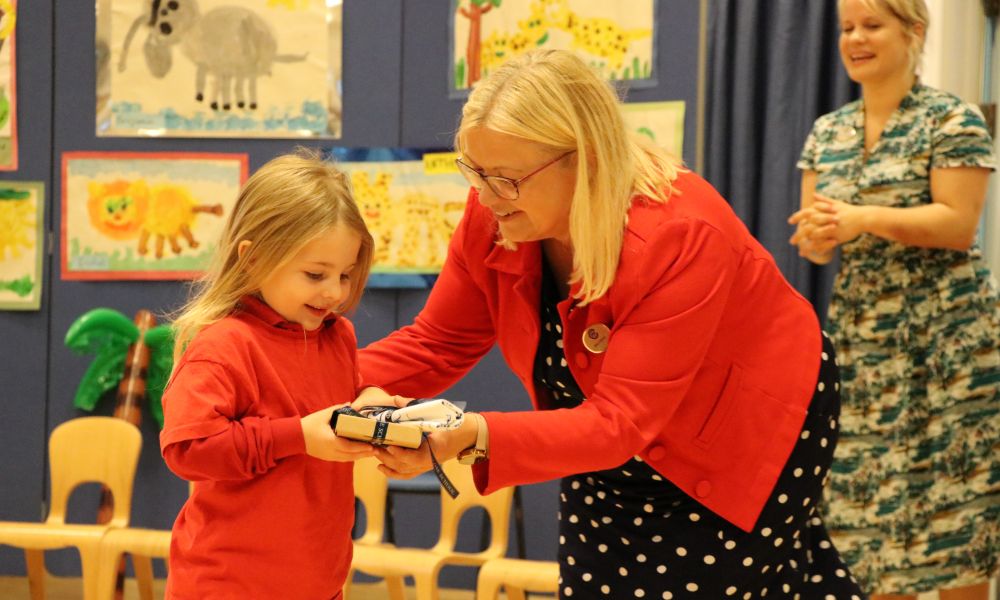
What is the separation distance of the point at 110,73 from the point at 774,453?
3695 millimetres

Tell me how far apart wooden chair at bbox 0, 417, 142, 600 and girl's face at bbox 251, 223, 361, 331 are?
92.5 inches

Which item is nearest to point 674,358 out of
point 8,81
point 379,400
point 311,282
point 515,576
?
point 379,400

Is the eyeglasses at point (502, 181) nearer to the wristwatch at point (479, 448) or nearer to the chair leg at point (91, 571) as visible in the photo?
the wristwatch at point (479, 448)

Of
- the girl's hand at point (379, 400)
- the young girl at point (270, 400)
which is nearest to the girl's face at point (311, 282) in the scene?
the young girl at point (270, 400)

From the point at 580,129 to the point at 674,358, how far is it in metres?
0.41

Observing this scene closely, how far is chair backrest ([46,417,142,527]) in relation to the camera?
13.5 ft

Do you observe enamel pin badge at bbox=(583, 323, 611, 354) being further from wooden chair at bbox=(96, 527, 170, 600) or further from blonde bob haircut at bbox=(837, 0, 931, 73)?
wooden chair at bbox=(96, 527, 170, 600)

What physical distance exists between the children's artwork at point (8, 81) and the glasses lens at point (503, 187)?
3574mm

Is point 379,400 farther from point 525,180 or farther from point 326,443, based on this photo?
point 525,180

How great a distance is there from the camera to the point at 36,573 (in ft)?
13.2

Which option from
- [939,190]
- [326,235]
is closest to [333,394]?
[326,235]

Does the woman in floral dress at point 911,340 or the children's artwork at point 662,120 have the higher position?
the children's artwork at point 662,120

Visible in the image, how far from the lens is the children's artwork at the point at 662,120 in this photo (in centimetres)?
420

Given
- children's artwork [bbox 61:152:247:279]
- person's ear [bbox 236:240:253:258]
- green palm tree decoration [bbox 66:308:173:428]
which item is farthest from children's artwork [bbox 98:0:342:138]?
person's ear [bbox 236:240:253:258]
